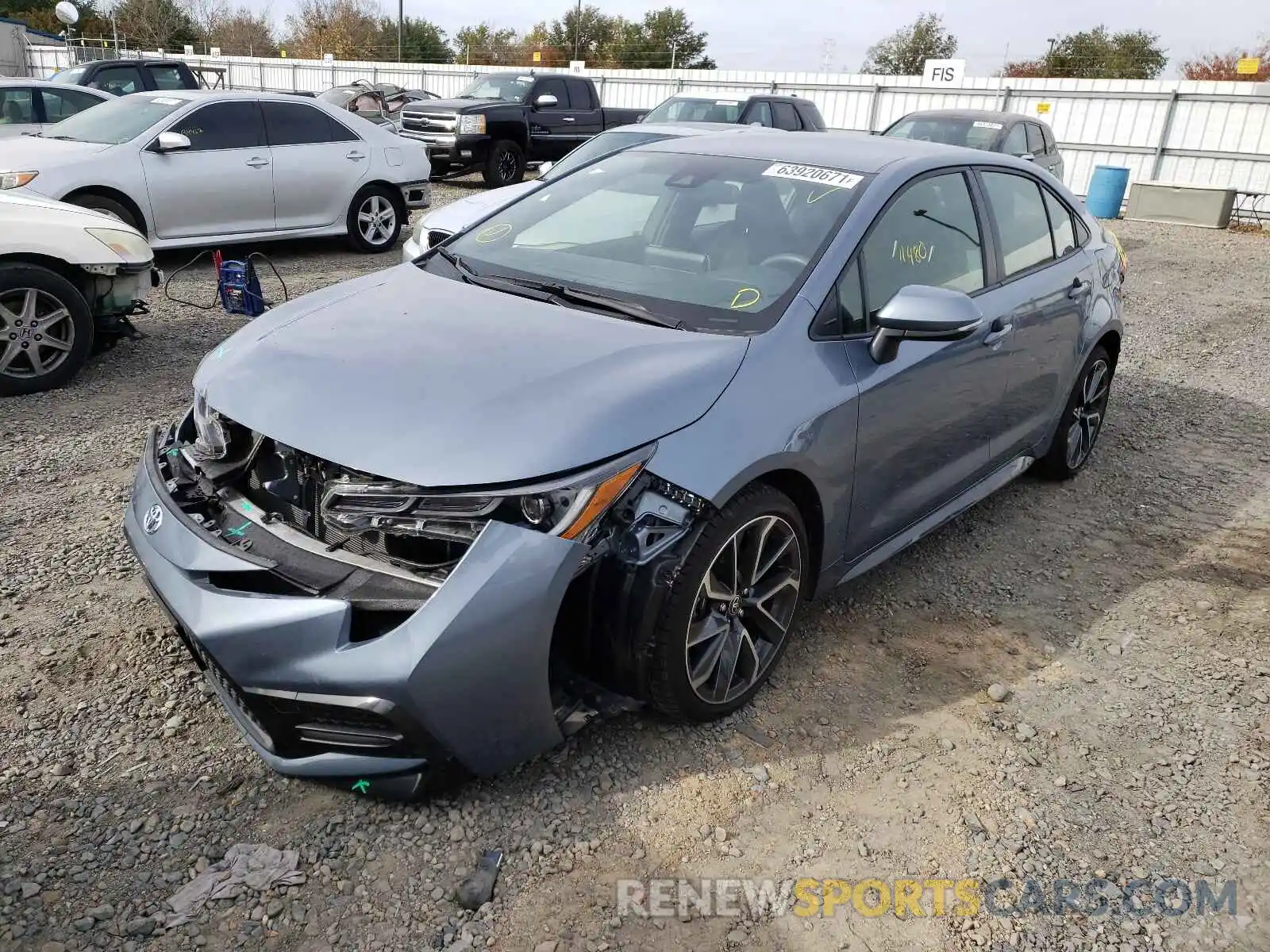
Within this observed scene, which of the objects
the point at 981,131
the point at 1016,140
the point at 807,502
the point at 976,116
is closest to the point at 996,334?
the point at 807,502

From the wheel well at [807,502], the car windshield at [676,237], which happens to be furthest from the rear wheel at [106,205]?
the wheel well at [807,502]

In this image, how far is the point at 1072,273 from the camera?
14.9ft

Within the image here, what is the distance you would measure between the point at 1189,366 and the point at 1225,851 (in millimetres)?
6252

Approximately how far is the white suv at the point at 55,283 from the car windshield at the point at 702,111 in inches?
322

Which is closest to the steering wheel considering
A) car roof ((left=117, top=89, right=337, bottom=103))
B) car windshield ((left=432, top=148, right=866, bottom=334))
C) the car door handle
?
car windshield ((left=432, top=148, right=866, bottom=334))

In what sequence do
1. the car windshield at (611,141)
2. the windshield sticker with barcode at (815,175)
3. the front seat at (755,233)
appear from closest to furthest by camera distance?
the front seat at (755,233) < the windshield sticker with barcode at (815,175) < the car windshield at (611,141)

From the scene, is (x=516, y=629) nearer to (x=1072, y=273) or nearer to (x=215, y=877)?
(x=215, y=877)

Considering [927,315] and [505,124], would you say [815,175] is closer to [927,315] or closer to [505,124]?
[927,315]

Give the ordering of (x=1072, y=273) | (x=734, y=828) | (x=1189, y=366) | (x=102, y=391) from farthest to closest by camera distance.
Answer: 1. (x=1189, y=366)
2. (x=102, y=391)
3. (x=1072, y=273)
4. (x=734, y=828)

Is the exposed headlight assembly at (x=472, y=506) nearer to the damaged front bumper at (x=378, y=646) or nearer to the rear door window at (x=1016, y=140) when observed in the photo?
the damaged front bumper at (x=378, y=646)

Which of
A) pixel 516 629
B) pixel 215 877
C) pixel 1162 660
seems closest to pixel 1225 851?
pixel 1162 660

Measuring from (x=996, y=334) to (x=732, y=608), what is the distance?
5.78ft

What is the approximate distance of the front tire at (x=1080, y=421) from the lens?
4.91 metres

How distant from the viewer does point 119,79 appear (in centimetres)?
1383
